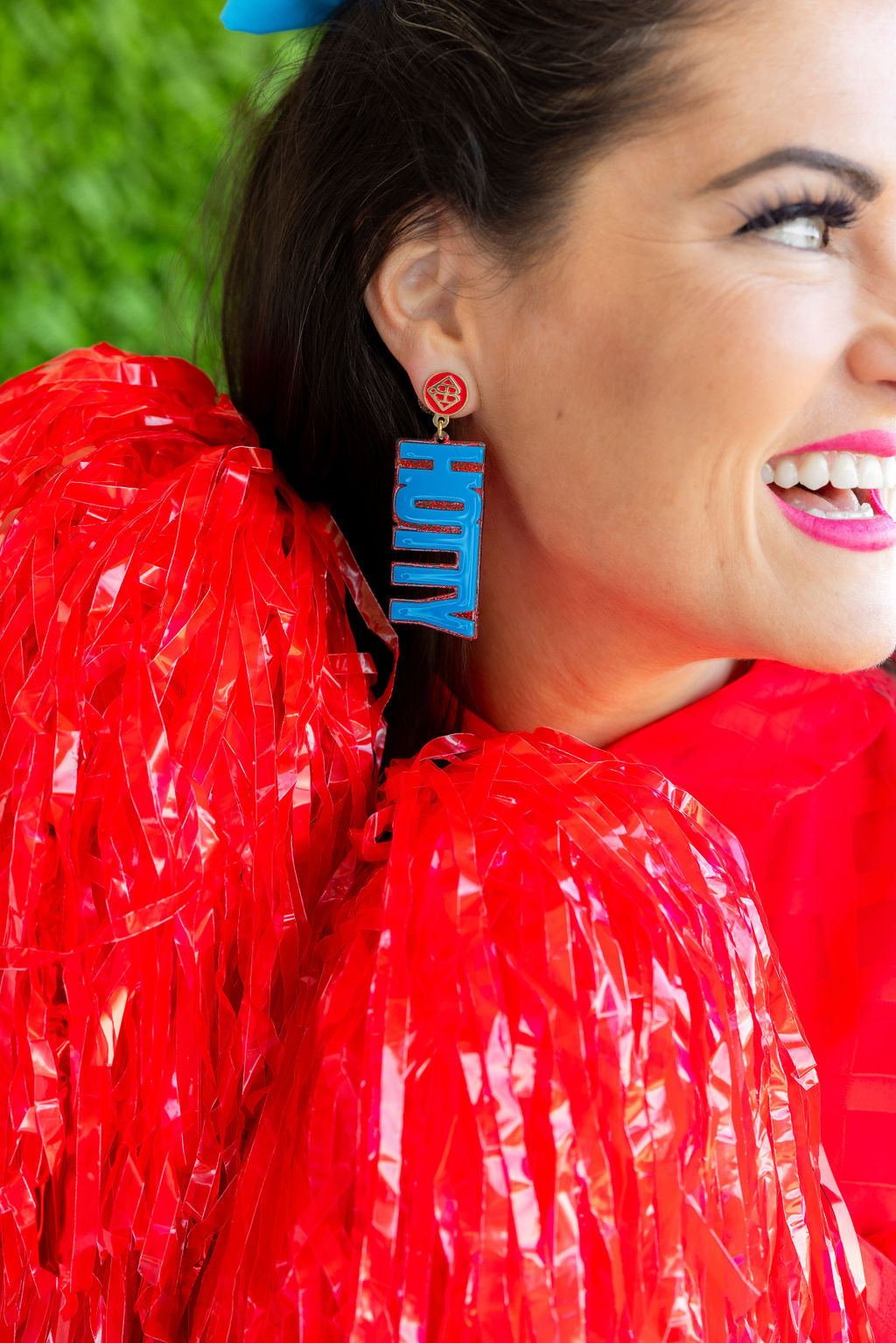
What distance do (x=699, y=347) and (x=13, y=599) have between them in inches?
21.4

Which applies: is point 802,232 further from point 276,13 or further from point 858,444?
point 276,13

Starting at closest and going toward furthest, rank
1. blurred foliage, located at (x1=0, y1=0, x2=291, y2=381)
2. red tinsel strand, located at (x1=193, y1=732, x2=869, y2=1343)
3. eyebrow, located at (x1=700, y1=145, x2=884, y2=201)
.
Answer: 1. red tinsel strand, located at (x1=193, y1=732, x2=869, y2=1343)
2. eyebrow, located at (x1=700, y1=145, x2=884, y2=201)
3. blurred foliage, located at (x1=0, y1=0, x2=291, y2=381)

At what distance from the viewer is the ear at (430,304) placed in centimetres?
96

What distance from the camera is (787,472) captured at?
2.89ft

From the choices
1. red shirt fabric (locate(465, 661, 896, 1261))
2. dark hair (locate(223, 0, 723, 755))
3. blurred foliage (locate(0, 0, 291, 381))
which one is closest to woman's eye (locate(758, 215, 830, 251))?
dark hair (locate(223, 0, 723, 755))

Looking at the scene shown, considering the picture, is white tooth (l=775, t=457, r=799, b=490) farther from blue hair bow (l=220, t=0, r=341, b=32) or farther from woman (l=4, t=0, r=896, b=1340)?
blue hair bow (l=220, t=0, r=341, b=32)

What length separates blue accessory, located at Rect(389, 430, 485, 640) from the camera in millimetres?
959

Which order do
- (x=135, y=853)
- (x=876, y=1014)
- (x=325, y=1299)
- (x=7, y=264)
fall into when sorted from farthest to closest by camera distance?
1. (x=7, y=264)
2. (x=876, y=1014)
3. (x=135, y=853)
4. (x=325, y=1299)

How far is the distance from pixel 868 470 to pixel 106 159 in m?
1.33

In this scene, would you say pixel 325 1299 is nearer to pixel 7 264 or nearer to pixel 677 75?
pixel 677 75

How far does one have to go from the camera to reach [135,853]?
82cm

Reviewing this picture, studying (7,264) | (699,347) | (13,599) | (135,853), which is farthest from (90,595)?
(7,264)

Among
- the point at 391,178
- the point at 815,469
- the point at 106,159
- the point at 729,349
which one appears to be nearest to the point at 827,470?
the point at 815,469

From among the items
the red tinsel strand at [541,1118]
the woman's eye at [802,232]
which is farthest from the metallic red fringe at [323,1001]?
the woman's eye at [802,232]
